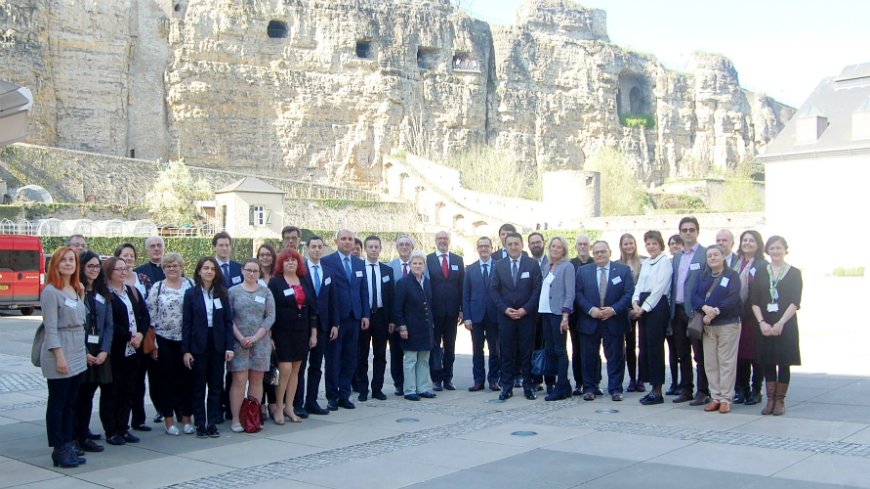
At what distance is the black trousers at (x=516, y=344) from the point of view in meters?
9.07

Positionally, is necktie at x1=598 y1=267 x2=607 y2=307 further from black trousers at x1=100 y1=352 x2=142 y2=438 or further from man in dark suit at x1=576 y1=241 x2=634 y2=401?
black trousers at x1=100 y1=352 x2=142 y2=438

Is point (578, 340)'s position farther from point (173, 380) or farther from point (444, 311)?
point (173, 380)

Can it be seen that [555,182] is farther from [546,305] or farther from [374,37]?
[546,305]

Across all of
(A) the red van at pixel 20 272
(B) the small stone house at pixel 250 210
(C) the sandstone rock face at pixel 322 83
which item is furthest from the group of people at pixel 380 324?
(C) the sandstone rock face at pixel 322 83

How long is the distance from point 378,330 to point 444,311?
0.85 m

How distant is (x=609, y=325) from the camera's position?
8883mm

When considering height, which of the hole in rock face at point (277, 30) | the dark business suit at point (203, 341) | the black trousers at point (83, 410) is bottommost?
the black trousers at point (83, 410)

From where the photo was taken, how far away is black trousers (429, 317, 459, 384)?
9.68 m

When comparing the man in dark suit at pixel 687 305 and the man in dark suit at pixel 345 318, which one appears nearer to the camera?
the man in dark suit at pixel 687 305

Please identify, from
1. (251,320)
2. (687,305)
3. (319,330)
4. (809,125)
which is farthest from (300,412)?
(809,125)

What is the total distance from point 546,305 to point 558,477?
11.7ft

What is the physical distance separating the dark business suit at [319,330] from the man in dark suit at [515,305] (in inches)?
72.9

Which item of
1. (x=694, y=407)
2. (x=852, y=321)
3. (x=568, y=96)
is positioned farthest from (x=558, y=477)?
(x=568, y=96)

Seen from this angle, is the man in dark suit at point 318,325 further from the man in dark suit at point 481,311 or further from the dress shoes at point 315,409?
the man in dark suit at point 481,311
